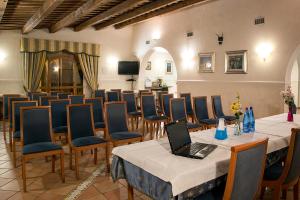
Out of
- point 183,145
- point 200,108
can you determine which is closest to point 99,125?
point 200,108

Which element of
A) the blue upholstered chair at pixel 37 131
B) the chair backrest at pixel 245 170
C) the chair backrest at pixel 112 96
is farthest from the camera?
the chair backrest at pixel 112 96

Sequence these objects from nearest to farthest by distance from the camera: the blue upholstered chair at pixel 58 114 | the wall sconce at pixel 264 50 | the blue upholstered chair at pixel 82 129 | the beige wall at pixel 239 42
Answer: the blue upholstered chair at pixel 82 129 → the blue upholstered chair at pixel 58 114 → the beige wall at pixel 239 42 → the wall sconce at pixel 264 50

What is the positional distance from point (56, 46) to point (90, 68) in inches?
52.6

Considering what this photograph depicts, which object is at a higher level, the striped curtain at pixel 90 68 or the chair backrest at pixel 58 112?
the striped curtain at pixel 90 68

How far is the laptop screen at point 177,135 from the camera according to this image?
2148 millimetres

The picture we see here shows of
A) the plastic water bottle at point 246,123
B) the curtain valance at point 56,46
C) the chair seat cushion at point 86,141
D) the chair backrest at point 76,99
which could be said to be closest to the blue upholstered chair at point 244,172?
the plastic water bottle at point 246,123

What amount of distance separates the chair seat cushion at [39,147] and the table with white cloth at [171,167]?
1.23 m

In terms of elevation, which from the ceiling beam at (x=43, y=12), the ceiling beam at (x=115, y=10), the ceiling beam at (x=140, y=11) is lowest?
the ceiling beam at (x=43, y=12)

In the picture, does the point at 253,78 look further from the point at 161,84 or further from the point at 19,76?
the point at 19,76

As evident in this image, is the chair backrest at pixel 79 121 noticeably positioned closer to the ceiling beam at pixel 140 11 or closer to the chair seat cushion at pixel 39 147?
the chair seat cushion at pixel 39 147

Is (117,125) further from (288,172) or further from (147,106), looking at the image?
(288,172)

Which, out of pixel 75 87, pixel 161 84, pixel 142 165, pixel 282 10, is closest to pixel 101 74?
pixel 75 87

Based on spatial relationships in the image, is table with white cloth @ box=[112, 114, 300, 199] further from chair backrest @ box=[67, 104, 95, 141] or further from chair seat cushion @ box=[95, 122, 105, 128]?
chair seat cushion @ box=[95, 122, 105, 128]

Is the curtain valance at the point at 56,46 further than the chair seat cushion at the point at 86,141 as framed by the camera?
Yes
